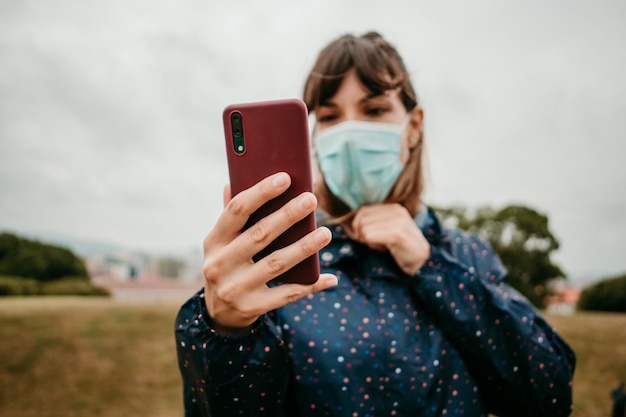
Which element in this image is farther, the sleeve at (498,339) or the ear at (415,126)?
the ear at (415,126)

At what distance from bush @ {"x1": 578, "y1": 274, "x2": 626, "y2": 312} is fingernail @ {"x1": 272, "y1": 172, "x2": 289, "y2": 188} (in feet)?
92.5

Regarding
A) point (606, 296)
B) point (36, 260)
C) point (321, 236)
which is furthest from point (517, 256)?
point (36, 260)

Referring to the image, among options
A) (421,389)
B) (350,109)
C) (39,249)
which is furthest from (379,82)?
(39,249)

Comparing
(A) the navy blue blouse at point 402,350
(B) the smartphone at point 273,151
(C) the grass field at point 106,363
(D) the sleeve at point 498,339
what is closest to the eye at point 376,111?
(A) the navy blue blouse at point 402,350

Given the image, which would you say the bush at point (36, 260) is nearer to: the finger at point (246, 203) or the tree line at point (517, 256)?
the tree line at point (517, 256)

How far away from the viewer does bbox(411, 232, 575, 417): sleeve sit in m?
1.84

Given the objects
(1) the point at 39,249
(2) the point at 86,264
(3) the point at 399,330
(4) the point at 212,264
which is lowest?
(2) the point at 86,264

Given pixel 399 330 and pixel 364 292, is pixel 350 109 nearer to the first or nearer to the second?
pixel 364 292

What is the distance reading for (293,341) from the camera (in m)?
1.72

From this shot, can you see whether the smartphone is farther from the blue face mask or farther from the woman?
the blue face mask

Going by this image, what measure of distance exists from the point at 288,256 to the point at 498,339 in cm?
124

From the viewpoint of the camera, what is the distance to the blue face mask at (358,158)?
84.4 inches

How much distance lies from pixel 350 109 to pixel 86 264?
126ft

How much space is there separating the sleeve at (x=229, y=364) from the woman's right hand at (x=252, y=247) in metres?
0.20
